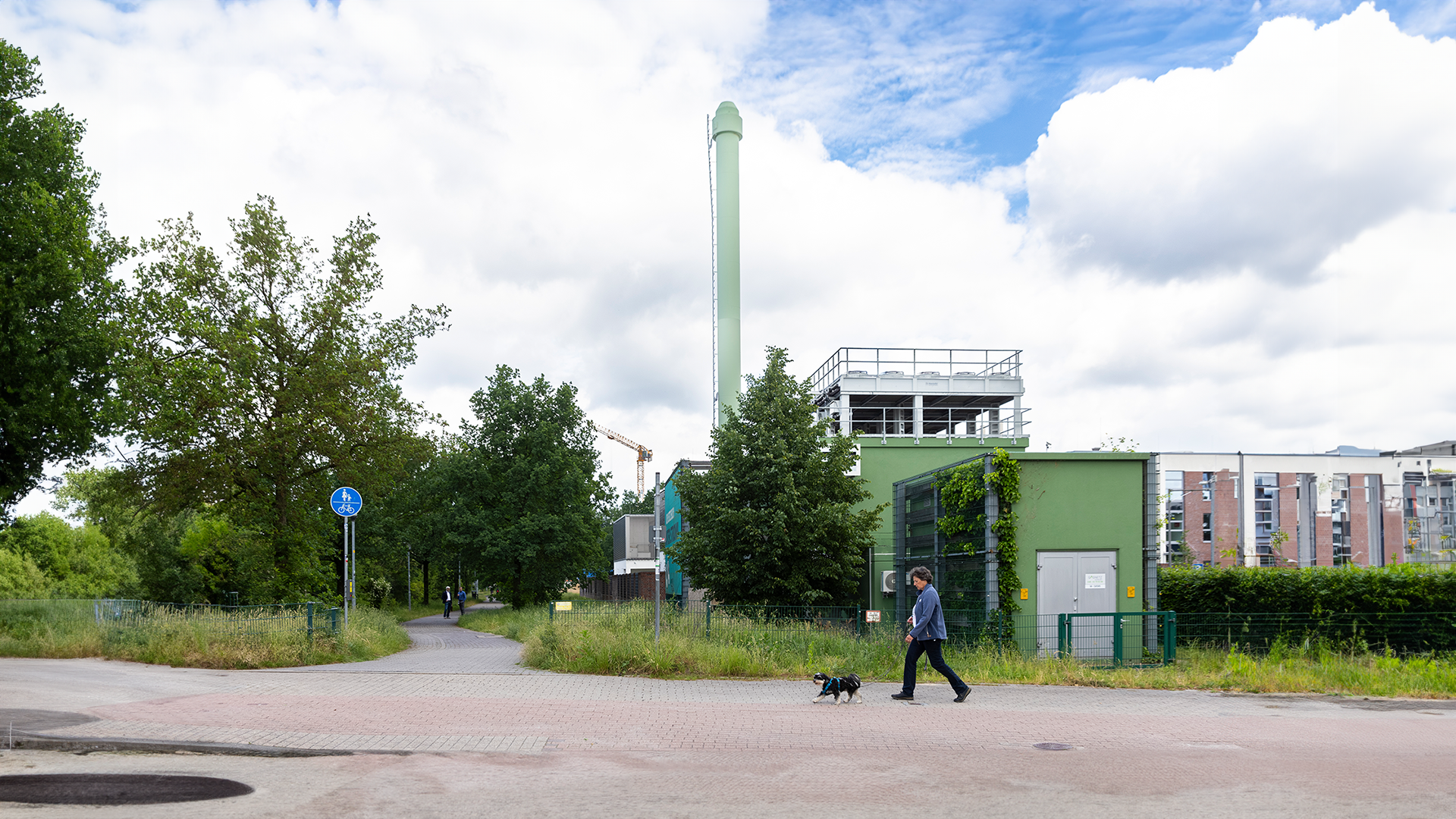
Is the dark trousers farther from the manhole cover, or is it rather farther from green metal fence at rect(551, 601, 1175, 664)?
the manhole cover

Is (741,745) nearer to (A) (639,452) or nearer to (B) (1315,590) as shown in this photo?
(B) (1315,590)

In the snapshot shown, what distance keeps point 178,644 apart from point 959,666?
12.4 metres

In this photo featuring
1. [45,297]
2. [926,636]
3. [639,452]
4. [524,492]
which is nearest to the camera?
[926,636]

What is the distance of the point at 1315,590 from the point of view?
19234 millimetres

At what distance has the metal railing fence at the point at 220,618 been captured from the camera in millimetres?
16938

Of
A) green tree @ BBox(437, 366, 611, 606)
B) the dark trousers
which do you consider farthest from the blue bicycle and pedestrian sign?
green tree @ BBox(437, 366, 611, 606)

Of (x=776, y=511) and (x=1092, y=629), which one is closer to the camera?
(x=1092, y=629)

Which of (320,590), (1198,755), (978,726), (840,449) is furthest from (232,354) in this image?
(1198,755)

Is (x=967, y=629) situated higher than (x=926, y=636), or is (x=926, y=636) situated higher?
(x=926, y=636)

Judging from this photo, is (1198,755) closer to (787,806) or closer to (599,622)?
(787,806)

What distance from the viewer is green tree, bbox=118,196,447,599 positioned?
23484 millimetres

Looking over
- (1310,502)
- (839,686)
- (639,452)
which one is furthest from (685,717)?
(639,452)

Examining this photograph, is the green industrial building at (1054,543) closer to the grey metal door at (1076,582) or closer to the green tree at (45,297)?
the grey metal door at (1076,582)

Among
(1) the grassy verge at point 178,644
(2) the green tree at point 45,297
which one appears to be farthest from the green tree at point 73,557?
(1) the grassy verge at point 178,644
